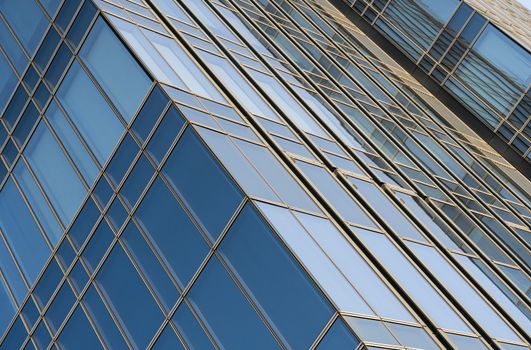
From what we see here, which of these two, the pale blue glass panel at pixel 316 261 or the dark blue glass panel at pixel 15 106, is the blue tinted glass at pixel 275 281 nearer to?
the pale blue glass panel at pixel 316 261

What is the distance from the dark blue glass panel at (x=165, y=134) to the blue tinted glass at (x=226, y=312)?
3.34 meters

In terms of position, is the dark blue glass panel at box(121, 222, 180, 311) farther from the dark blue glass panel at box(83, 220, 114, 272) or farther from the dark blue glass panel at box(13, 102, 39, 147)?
the dark blue glass panel at box(13, 102, 39, 147)

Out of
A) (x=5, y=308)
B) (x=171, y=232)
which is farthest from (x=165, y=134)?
(x=5, y=308)

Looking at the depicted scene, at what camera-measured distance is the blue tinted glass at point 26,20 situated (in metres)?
24.2

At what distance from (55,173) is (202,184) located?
6213mm

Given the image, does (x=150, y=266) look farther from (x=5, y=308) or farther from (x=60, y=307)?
(x=5, y=308)

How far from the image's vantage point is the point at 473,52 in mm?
40594

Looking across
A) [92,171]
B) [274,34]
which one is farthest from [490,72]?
[92,171]

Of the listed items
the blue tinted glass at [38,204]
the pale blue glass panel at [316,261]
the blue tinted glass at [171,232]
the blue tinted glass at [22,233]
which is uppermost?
the pale blue glass panel at [316,261]

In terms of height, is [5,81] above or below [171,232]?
below

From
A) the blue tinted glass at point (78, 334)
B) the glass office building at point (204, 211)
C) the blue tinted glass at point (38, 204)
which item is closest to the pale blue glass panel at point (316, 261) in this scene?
the glass office building at point (204, 211)

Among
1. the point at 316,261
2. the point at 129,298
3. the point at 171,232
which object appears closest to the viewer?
the point at 316,261

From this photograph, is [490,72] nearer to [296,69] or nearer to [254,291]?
[296,69]

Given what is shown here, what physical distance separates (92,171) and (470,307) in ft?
33.7
